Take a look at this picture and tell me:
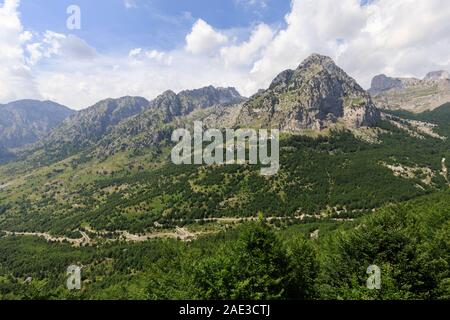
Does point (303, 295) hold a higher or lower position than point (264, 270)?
lower

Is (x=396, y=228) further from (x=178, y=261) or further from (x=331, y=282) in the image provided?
(x=178, y=261)

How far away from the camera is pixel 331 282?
41.6m

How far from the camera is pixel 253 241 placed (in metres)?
37.1

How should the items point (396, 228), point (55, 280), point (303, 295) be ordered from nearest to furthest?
1. point (396, 228)
2. point (303, 295)
3. point (55, 280)
